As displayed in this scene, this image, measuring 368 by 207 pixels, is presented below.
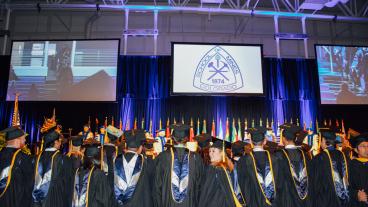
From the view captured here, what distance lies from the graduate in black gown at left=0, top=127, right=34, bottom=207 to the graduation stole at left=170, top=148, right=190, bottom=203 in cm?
207

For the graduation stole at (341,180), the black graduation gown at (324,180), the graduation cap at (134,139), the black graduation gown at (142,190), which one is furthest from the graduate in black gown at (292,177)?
the graduation cap at (134,139)

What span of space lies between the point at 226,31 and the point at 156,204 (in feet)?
33.1

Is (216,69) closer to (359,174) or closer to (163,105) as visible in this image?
(163,105)

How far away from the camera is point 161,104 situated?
11297mm

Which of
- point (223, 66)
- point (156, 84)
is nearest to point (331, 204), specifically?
point (223, 66)

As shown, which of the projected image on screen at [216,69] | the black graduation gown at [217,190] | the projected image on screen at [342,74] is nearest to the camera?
the black graduation gown at [217,190]

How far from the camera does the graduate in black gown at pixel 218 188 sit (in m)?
3.88

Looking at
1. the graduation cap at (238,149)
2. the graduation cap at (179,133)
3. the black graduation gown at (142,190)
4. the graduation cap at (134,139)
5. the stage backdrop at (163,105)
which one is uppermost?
the stage backdrop at (163,105)

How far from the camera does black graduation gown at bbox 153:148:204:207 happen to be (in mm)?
4156

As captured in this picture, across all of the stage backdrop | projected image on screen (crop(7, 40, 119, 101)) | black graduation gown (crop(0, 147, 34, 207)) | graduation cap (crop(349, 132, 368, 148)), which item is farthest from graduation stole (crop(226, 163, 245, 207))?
projected image on screen (crop(7, 40, 119, 101))

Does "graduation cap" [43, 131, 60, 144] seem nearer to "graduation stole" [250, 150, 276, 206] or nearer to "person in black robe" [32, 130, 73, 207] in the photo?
"person in black robe" [32, 130, 73, 207]

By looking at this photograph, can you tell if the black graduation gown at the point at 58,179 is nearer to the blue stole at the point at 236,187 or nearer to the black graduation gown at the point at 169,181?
the black graduation gown at the point at 169,181

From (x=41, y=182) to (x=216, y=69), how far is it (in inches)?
289

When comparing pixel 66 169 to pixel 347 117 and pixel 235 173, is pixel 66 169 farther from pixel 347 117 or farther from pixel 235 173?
pixel 347 117
